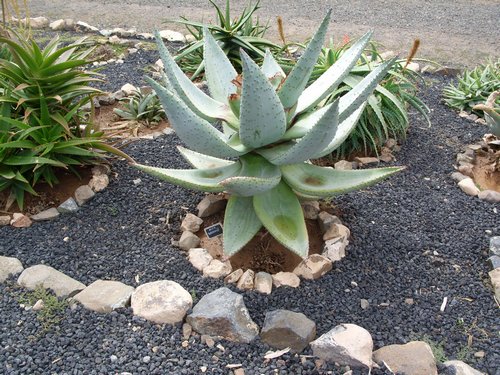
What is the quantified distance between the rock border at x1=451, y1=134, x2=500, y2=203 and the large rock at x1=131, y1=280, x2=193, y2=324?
75.5 inches

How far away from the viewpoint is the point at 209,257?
2537 mm

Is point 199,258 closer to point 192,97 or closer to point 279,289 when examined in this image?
point 279,289

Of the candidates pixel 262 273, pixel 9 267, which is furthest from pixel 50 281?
pixel 262 273

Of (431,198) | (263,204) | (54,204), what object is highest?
(263,204)

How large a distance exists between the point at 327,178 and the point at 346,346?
76cm

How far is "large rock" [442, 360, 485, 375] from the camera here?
198cm

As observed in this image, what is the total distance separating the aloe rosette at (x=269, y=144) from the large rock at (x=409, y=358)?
51 cm

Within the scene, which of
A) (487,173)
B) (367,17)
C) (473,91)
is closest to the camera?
(487,173)

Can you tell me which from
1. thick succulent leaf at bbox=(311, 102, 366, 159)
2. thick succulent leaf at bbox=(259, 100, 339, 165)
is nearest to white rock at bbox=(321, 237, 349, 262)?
thick succulent leaf at bbox=(311, 102, 366, 159)

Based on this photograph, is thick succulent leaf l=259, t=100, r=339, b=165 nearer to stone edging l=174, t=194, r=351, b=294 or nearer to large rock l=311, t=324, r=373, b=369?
stone edging l=174, t=194, r=351, b=294

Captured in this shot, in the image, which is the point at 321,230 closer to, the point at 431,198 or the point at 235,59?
the point at 431,198

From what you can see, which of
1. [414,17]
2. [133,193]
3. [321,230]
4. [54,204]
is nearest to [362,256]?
[321,230]

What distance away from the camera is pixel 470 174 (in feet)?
11.2

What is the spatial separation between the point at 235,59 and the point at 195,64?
15.8 inches
